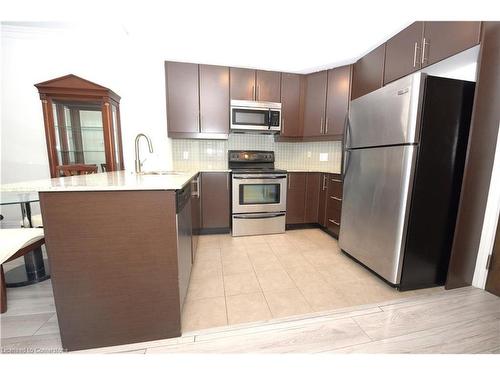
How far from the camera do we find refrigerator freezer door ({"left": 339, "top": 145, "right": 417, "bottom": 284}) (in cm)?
149

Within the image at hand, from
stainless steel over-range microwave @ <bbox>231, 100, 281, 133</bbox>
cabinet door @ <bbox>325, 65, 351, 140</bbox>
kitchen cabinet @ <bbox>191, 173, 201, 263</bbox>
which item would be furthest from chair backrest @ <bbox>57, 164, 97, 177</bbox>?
cabinet door @ <bbox>325, 65, 351, 140</bbox>

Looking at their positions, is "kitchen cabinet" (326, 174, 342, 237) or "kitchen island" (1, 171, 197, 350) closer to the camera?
"kitchen island" (1, 171, 197, 350)

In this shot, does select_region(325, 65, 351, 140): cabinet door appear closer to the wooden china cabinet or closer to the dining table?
the wooden china cabinet

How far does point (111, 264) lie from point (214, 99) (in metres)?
2.32

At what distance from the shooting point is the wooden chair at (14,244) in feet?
3.99

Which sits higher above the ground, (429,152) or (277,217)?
(429,152)

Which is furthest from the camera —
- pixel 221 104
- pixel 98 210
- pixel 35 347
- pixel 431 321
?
pixel 221 104

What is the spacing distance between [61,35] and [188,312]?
355 centimetres

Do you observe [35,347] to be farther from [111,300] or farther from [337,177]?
[337,177]

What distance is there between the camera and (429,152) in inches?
56.9

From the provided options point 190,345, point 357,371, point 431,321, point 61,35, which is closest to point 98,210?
point 190,345

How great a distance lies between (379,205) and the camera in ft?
5.52

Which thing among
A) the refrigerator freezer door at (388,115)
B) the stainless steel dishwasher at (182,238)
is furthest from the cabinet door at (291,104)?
the stainless steel dishwasher at (182,238)

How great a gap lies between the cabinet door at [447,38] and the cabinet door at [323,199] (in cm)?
148
